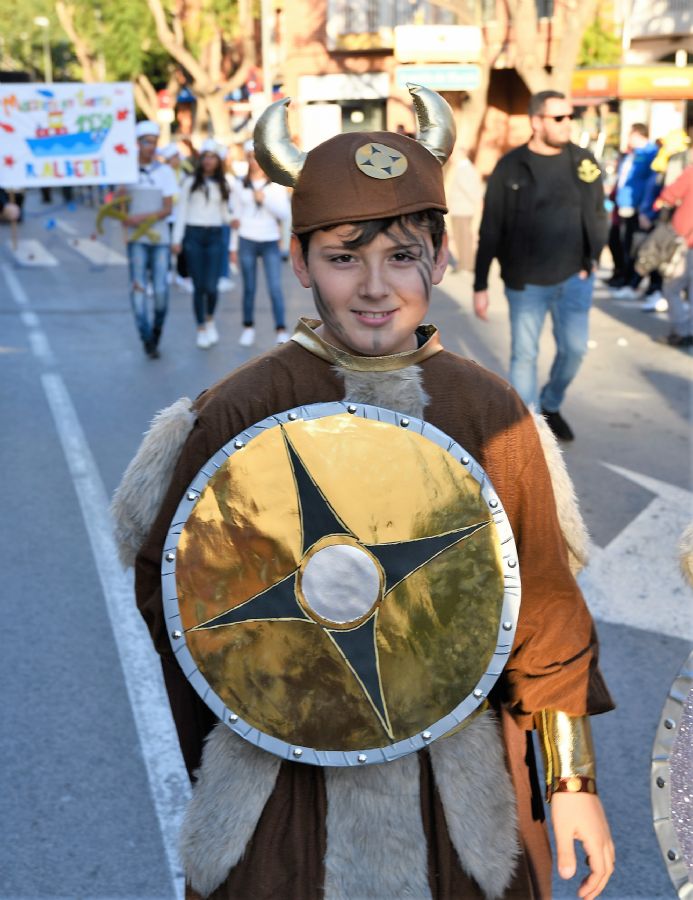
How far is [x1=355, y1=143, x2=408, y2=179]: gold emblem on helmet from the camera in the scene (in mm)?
1951

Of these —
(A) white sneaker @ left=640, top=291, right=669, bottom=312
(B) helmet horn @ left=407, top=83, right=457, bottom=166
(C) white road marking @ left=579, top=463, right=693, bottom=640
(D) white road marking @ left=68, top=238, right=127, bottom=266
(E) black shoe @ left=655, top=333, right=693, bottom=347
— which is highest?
(B) helmet horn @ left=407, top=83, right=457, bottom=166

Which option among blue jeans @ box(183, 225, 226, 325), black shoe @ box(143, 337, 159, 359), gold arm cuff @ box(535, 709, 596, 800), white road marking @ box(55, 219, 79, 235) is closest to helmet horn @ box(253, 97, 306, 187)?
gold arm cuff @ box(535, 709, 596, 800)

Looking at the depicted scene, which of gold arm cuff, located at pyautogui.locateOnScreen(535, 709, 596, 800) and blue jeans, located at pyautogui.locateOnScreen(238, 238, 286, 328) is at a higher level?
gold arm cuff, located at pyautogui.locateOnScreen(535, 709, 596, 800)

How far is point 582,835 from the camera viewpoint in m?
2.00

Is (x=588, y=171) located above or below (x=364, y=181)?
below

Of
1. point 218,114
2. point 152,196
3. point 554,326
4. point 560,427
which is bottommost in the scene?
point 218,114

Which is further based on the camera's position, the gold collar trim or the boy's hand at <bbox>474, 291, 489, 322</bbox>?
the boy's hand at <bbox>474, 291, 489, 322</bbox>

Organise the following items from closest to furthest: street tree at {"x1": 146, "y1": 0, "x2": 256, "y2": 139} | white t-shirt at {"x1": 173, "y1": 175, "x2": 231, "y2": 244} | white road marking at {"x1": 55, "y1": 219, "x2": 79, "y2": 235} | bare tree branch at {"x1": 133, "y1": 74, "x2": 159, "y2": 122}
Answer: white t-shirt at {"x1": 173, "y1": 175, "x2": 231, "y2": 244}
white road marking at {"x1": 55, "y1": 219, "x2": 79, "y2": 235}
street tree at {"x1": 146, "y1": 0, "x2": 256, "y2": 139}
bare tree branch at {"x1": 133, "y1": 74, "x2": 159, "y2": 122}

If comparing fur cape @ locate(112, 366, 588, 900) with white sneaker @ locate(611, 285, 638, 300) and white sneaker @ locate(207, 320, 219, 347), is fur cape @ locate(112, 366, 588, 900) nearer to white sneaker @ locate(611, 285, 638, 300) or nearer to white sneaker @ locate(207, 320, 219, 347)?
white sneaker @ locate(207, 320, 219, 347)

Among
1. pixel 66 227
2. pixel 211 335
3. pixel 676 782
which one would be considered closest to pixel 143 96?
pixel 66 227

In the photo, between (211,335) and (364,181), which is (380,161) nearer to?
(364,181)

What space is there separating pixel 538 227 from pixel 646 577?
8.17 feet

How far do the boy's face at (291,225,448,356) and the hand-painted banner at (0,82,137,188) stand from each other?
49.3ft

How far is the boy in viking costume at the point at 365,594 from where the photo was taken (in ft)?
6.20
